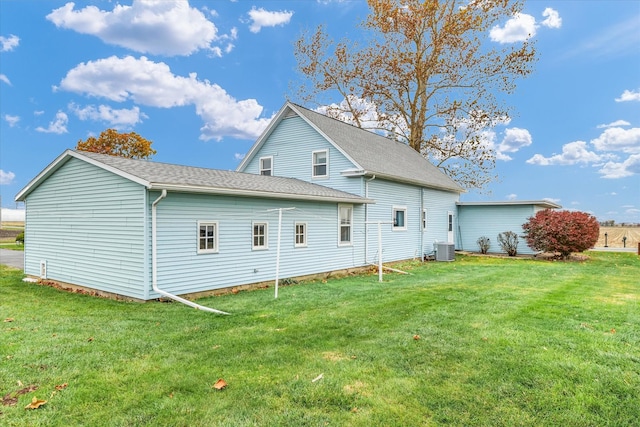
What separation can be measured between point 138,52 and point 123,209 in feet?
45.5

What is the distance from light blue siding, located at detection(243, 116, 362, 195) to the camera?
47.5 feet

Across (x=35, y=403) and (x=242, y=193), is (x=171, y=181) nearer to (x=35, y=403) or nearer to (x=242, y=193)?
(x=242, y=193)

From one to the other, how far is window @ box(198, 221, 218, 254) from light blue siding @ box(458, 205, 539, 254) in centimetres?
1678

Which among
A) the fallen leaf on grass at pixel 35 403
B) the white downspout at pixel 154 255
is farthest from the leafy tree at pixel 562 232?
the fallen leaf on grass at pixel 35 403

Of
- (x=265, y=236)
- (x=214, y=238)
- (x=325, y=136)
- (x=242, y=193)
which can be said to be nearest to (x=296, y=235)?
(x=265, y=236)

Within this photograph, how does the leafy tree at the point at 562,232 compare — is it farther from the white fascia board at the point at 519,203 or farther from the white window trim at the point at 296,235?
the white window trim at the point at 296,235

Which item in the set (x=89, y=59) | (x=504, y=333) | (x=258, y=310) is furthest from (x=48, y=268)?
(x=89, y=59)

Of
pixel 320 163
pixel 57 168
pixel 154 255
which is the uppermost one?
pixel 320 163

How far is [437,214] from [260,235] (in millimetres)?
12022

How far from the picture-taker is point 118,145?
33750 mm

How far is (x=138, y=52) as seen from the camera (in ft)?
61.5

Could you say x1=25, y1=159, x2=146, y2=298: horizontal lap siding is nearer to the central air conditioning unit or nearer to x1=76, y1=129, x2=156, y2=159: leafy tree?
the central air conditioning unit

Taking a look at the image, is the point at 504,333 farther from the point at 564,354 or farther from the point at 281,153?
the point at 281,153

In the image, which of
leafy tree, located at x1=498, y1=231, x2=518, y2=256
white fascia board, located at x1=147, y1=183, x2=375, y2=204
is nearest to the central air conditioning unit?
leafy tree, located at x1=498, y1=231, x2=518, y2=256
